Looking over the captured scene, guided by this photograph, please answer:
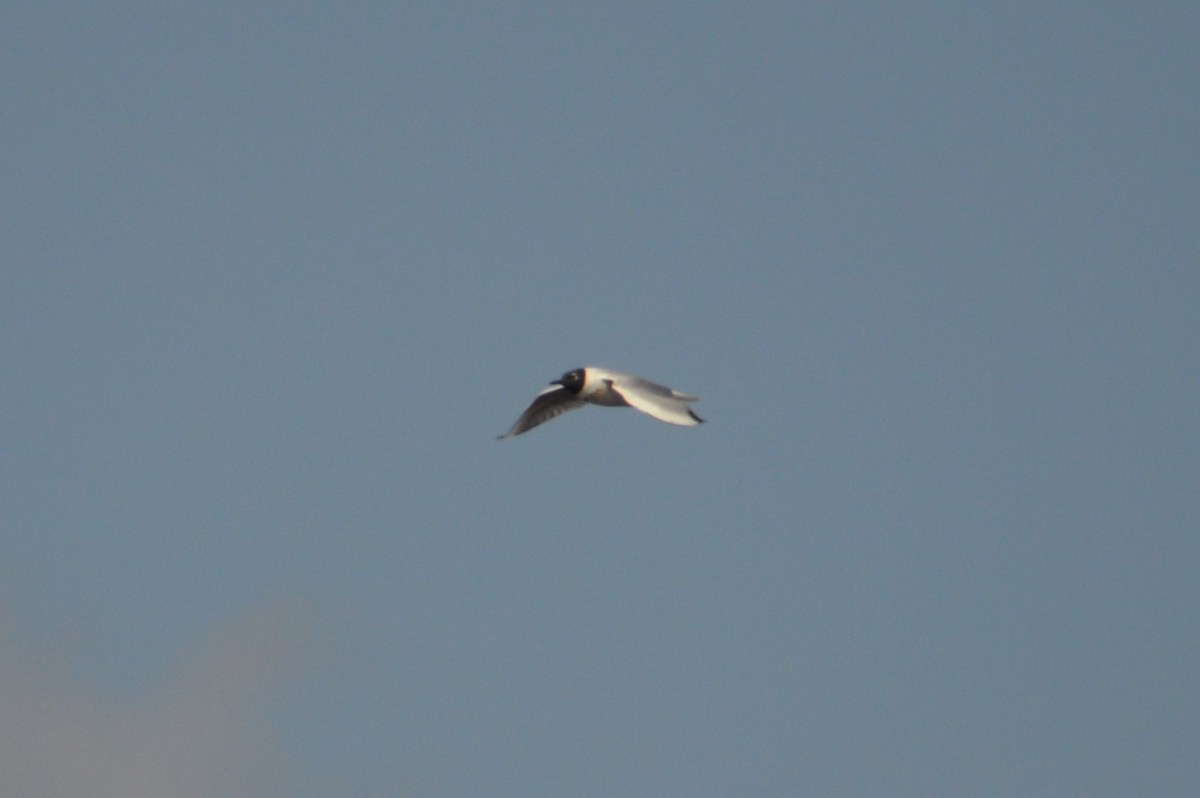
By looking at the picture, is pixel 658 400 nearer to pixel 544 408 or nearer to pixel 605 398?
pixel 605 398

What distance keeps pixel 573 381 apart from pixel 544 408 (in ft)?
7.17

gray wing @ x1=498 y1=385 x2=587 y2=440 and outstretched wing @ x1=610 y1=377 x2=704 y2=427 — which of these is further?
gray wing @ x1=498 y1=385 x2=587 y2=440

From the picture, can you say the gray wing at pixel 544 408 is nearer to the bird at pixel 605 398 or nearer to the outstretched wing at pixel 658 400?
the bird at pixel 605 398

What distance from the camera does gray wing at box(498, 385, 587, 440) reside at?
4234 cm

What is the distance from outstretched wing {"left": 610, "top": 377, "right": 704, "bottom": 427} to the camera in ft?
127

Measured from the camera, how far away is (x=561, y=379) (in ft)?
135

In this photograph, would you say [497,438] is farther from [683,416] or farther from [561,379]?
[683,416]

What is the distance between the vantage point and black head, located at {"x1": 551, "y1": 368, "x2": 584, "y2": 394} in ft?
133

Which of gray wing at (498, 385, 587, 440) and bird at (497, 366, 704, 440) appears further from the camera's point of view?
gray wing at (498, 385, 587, 440)

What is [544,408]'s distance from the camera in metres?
42.7

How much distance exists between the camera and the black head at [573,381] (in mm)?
40594

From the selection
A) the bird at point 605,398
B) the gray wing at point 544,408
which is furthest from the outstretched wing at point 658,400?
the gray wing at point 544,408

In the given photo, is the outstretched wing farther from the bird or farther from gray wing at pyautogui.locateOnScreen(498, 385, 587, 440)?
gray wing at pyautogui.locateOnScreen(498, 385, 587, 440)

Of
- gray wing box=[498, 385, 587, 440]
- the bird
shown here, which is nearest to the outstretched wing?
the bird
